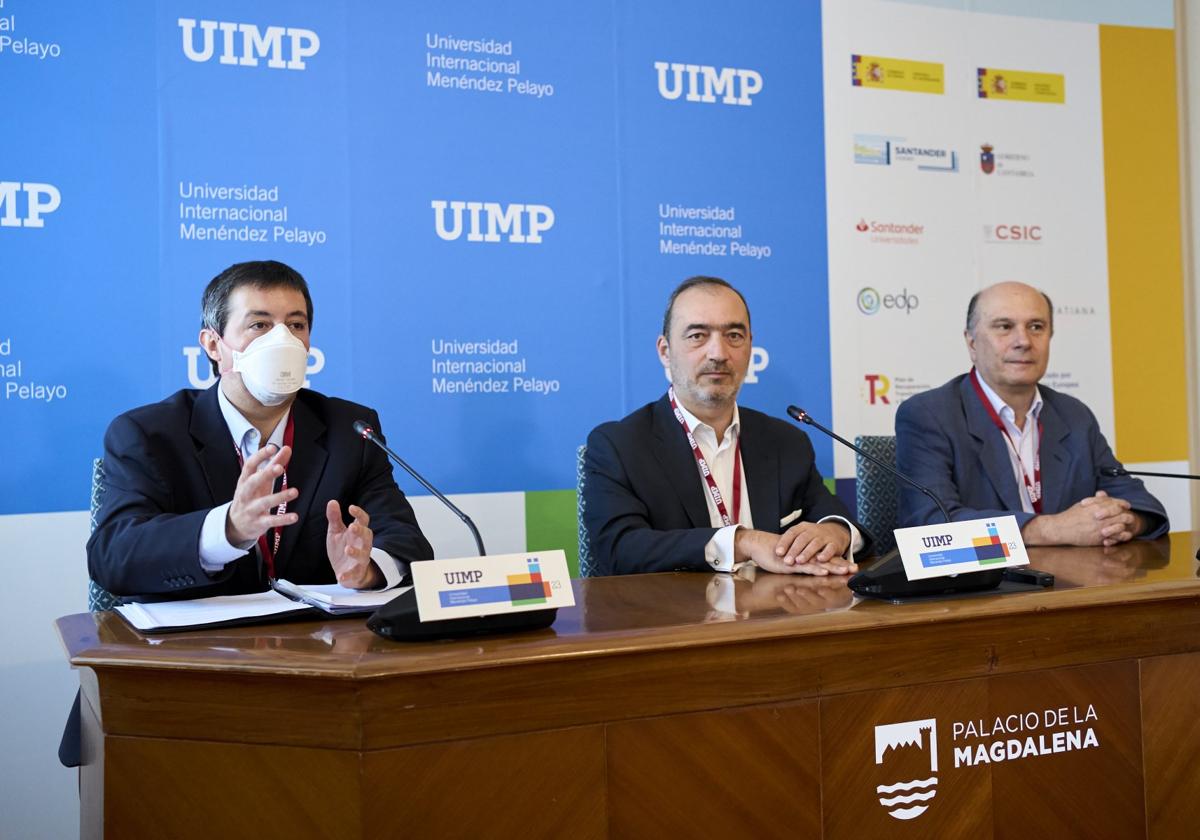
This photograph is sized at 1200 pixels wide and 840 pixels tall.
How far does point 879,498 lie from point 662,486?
0.81 m

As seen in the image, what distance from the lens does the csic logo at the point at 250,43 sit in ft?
10.8

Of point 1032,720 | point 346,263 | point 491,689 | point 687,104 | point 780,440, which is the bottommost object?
point 1032,720

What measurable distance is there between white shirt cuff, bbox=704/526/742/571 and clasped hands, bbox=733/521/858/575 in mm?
13

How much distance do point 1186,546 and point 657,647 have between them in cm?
171

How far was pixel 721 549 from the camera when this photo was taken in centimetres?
236

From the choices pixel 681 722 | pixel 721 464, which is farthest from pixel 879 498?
pixel 681 722

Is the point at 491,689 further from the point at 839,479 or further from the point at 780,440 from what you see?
the point at 839,479

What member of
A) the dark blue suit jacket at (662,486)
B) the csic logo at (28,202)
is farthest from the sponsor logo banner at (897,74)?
the csic logo at (28,202)

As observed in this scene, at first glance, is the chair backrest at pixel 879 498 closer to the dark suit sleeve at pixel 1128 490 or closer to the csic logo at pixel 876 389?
the dark suit sleeve at pixel 1128 490

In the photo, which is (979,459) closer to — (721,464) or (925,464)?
(925,464)

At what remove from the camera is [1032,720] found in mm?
1759

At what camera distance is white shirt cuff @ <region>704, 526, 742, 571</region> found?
7.70 feet

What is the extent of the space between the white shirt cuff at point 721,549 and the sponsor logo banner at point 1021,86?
2.94m

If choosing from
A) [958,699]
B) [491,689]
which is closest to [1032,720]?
[958,699]
